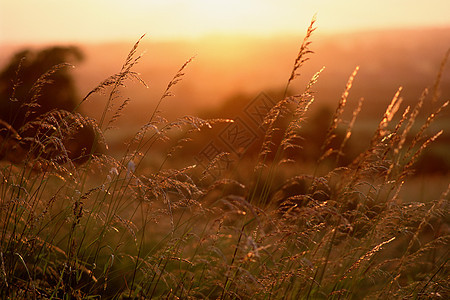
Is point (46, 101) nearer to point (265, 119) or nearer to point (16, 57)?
point (16, 57)

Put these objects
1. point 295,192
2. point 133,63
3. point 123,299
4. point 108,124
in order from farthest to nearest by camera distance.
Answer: point 295,192, point 123,299, point 108,124, point 133,63

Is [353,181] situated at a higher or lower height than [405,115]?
lower

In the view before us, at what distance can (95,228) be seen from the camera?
4.11 metres

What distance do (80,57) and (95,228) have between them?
743 cm

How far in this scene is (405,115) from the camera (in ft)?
10.1

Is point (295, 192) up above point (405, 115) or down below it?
below

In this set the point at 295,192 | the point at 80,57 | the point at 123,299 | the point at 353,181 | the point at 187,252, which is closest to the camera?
the point at 353,181

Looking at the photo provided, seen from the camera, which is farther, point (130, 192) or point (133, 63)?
point (130, 192)

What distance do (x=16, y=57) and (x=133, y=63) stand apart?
698 centimetres

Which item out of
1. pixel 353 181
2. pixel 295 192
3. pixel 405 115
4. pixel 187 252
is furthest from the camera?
pixel 295 192

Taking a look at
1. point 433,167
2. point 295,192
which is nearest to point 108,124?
point 295,192

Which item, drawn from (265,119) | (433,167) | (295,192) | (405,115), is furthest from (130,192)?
(433,167)

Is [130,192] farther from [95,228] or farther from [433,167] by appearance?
[433,167]

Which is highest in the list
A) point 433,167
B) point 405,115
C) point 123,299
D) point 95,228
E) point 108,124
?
point 405,115
